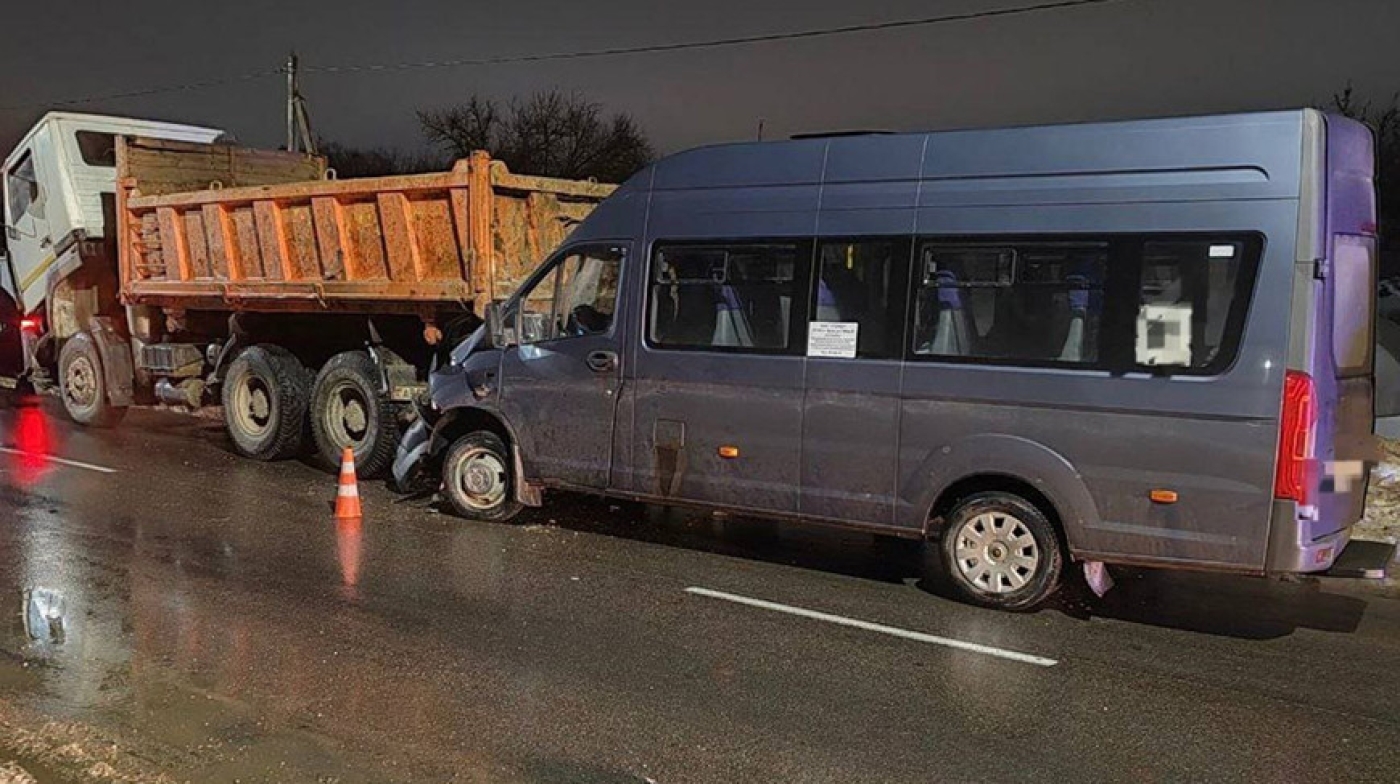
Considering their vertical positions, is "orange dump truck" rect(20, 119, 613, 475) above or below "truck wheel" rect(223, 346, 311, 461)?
above

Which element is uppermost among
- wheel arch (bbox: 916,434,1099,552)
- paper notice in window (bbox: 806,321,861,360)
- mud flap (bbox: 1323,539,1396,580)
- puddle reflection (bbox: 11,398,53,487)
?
paper notice in window (bbox: 806,321,861,360)

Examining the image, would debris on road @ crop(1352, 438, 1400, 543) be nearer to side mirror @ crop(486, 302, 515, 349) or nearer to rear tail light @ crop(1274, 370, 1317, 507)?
rear tail light @ crop(1274, 370, 1317, 507)

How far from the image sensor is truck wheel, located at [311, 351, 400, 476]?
35.8ft

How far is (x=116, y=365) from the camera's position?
1373 cm

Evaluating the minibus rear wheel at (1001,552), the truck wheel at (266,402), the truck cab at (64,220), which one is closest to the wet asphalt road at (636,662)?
the minibus rear wheel at (1001,552)

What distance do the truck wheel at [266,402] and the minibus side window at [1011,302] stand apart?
7.19 m

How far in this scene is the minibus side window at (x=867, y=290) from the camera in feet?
23.3

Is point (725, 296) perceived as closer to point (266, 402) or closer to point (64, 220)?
point (266, 402)

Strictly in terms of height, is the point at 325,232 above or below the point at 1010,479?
above

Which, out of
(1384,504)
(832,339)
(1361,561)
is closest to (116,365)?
(832,339)

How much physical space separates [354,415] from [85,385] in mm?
4791

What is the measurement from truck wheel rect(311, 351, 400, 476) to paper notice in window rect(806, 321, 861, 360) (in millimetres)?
5004

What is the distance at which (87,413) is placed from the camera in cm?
1399

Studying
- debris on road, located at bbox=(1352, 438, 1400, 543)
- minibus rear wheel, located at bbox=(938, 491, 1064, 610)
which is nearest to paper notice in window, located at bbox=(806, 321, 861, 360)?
minibus rear wheel, located at bbox=(938, 491, 1064, 610)
